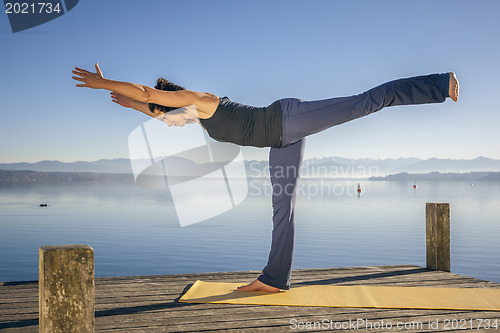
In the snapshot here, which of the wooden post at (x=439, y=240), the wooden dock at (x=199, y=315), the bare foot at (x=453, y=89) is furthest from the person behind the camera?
the wooden post at (x=439, y=240)

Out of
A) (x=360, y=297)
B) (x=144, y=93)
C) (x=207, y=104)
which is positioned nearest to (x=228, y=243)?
(x=360, y=297)

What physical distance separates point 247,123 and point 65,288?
1.84 metres

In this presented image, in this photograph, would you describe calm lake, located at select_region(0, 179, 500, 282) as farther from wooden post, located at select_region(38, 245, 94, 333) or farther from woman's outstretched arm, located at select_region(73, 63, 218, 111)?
wooden post, located at select_region(38, 245, 94, 333)

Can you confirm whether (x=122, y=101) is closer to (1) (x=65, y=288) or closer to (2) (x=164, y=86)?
(2) (x=164, y=86)

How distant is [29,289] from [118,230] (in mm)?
16310

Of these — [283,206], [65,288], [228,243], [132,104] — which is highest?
[132,104]

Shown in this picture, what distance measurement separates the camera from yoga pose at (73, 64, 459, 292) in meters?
3.21

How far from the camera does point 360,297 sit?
12.3 ft

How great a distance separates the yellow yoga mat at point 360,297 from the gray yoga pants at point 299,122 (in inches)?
9.3

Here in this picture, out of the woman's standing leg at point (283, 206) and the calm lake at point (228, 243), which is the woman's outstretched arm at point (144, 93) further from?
the calm lake at point (228, 243)

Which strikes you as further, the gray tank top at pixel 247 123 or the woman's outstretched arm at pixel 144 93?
the gray tank top at pixel 247 123

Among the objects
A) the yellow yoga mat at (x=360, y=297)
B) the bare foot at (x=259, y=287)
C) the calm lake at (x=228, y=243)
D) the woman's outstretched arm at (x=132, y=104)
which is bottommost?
the calm lake at (x=228, y=243)

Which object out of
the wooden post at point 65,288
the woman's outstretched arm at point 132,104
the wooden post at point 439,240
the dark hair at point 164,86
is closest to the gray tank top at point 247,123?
the dark hair at point 164,86

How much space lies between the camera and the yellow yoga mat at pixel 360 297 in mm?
3504
